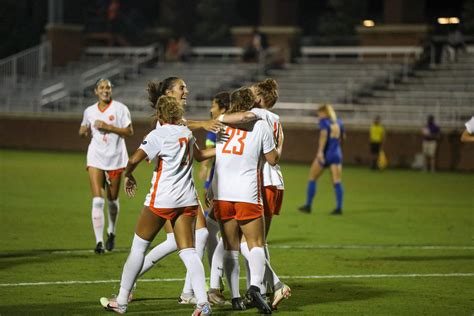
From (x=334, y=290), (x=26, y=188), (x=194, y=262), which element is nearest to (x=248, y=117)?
(x=194, y=262)

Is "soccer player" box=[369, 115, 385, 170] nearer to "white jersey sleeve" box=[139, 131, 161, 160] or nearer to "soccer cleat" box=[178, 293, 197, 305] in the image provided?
"soccer cleat" box=[178, 293, 197, 305]

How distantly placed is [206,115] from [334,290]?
2796 cm

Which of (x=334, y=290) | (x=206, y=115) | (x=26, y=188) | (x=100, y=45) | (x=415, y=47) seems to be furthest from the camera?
(x=100, y=45)

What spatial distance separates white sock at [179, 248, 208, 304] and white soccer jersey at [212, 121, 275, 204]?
0.68 meters

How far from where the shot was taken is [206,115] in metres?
38.4

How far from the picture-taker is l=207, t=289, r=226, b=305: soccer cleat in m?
9.48

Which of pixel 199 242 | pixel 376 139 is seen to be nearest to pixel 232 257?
pixel 199 242

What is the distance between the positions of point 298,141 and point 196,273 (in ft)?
89.9

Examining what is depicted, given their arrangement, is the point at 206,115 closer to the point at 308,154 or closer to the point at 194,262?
the point at 308,154

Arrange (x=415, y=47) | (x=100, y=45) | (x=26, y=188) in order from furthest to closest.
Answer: (x=100, y=45), (x=415, y=47), (x=26, y=188)

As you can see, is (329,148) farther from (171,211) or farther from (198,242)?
(171,211)

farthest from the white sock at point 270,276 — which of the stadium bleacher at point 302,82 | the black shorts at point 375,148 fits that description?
the stadium bleacher at point 302,82

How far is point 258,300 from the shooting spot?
902cm

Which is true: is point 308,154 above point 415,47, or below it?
below
